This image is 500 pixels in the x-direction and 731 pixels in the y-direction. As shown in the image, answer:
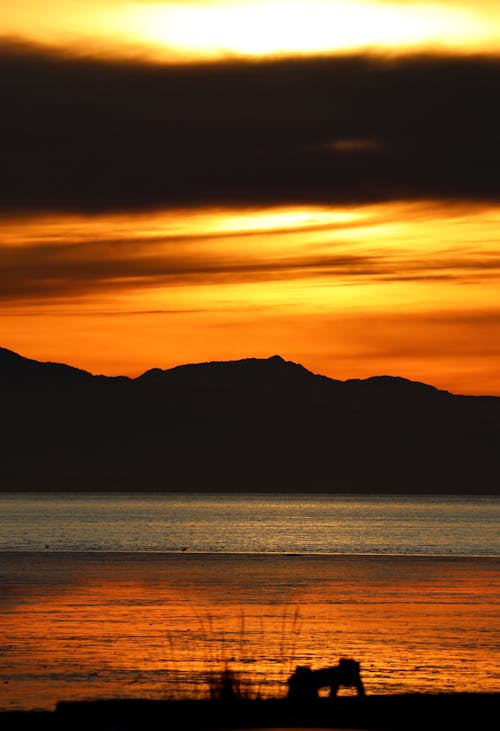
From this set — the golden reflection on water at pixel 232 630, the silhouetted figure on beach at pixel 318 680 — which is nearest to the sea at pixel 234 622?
the golden reflection on water at pixel 232 630

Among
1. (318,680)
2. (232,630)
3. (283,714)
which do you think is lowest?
(283,714)

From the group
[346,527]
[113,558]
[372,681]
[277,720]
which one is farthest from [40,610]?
[346,527]

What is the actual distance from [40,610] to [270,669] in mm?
19580

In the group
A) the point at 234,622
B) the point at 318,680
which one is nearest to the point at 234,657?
the point at 234,622

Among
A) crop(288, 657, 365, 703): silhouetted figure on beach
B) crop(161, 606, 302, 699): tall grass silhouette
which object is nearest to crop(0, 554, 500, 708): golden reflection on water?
crop(161, 606, 302, 699): tall grass silhouette

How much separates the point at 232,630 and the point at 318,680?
22.9 metres

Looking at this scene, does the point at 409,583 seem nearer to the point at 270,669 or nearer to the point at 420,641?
the point at 420,641

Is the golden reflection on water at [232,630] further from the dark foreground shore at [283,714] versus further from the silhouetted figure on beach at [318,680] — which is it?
the dark foreground shore at [283,714]

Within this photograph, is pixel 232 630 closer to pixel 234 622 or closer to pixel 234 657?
pixel 234 622

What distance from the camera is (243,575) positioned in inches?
3051

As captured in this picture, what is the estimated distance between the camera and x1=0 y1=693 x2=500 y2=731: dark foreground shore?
1919 cm

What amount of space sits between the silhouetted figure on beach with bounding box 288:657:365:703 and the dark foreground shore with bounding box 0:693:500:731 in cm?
25

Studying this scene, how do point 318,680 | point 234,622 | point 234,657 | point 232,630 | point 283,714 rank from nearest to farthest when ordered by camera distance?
point 283,714
point 318,680
point 234,657
point 232,630
point 234,622

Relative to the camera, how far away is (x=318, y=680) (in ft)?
70.5
